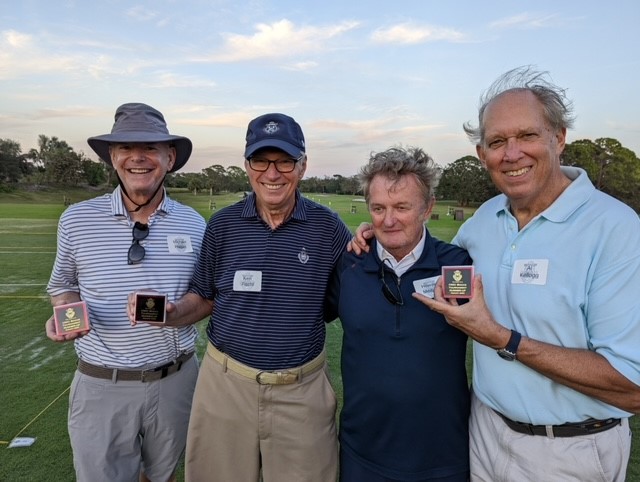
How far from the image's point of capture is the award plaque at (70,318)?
241 centimetres

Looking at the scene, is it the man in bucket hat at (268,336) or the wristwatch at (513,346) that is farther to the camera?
the man in bucket hat at (268,336)

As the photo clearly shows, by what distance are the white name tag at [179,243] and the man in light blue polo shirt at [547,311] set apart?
5.10ft

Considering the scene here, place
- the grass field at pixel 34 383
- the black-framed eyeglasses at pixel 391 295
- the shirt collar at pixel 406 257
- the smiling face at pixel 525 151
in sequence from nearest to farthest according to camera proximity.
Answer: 1. the smiling face at pixel 525 151
2. the black-framed eyeglasses at pixel 391 295
3. the shirt collar at pixel 406 257
4. the grass field at pixel 34 383

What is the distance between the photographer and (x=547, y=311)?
199 cm

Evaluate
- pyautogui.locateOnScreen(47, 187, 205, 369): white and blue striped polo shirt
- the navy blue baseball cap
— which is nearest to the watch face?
the navy blue baseball cap

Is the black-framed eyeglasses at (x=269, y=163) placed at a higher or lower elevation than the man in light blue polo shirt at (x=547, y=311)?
higher

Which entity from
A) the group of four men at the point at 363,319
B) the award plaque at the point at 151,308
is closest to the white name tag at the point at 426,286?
the group of four men at the point at 363,319

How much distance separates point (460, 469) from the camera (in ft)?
7.61

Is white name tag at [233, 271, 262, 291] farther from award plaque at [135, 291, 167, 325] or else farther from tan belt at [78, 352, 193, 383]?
tan belt at [78, 352, 193, 383]

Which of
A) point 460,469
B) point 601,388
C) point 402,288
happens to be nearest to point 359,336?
point 402,288

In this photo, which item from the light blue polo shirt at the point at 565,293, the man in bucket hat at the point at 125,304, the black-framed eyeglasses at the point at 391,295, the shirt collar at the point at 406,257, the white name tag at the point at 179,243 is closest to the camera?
the light blue polo shirt at the point at 565,293

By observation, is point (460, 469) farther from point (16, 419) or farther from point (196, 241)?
point (16, 419)

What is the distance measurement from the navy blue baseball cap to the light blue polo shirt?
123 centimetres

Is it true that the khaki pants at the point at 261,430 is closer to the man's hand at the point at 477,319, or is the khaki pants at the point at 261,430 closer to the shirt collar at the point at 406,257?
the shirt collar at the point at 406,257
